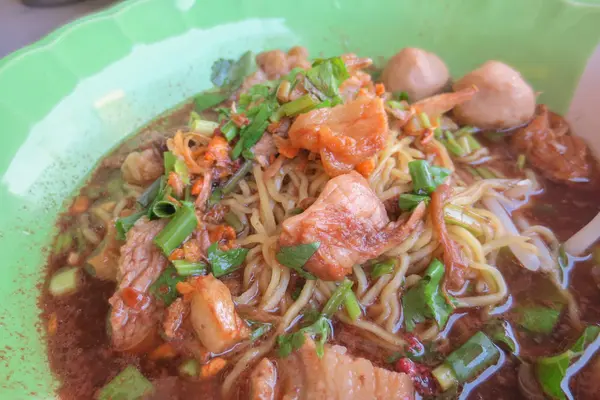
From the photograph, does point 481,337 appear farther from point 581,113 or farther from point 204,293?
point 581,113

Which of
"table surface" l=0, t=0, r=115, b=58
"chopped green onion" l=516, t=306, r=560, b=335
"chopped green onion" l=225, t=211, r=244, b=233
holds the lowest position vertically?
"chopped green onion" l=516, t=306, r=560, b=335

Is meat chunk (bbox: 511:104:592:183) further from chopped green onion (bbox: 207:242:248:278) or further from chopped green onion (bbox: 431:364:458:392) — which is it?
chopped green onion (bbox: 207:242:248:278)

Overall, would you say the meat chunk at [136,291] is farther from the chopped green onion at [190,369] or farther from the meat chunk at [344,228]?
the meat chunk at [344,228]

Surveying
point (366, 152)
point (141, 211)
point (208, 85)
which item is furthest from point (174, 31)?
point (366, 152)

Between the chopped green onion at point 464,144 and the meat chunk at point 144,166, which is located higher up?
the meat chunk at point 144,166

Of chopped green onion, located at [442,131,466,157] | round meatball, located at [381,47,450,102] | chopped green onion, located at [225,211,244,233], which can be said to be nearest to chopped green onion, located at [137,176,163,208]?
chopped green onion, located at [225,211,244,233]

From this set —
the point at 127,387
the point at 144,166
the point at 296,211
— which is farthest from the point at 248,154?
the point at 127,387

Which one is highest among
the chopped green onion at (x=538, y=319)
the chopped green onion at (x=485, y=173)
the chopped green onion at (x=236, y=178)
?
the chopped green onion at (x=236, y=178)

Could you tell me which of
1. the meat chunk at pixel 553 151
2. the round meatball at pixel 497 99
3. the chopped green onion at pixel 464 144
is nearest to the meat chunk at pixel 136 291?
the chopped green onion at pixel 464 144
